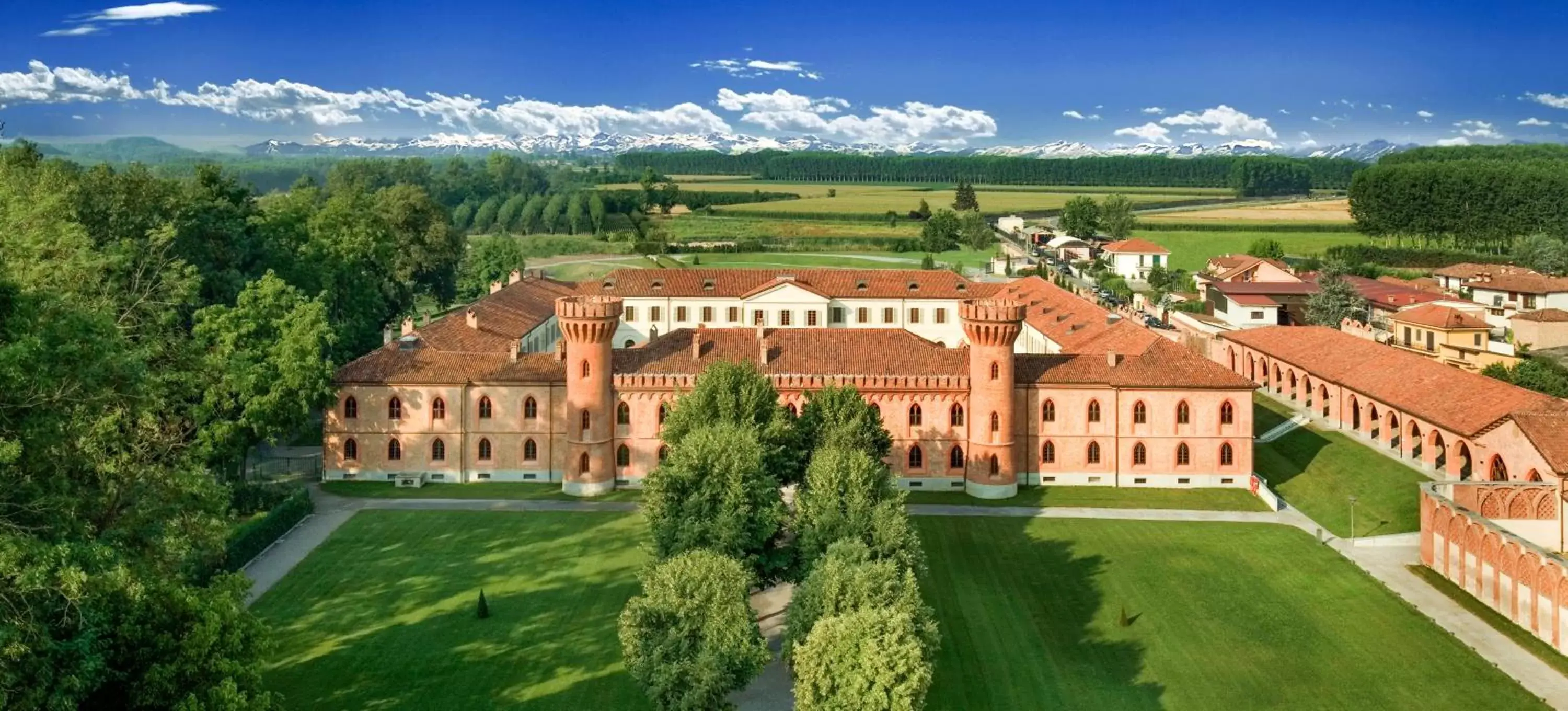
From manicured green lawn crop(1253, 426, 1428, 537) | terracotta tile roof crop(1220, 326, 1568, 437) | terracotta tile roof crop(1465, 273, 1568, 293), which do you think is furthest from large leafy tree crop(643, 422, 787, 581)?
terracotta tile roof crop(1465, 273, 1568, 293)

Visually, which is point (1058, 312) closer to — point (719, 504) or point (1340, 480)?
point (1340, 480)

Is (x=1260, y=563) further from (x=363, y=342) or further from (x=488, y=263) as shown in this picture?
(x=488, y=263)

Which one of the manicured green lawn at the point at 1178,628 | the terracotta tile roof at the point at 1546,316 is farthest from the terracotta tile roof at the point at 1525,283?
the manicured green lawn at the point at 1178,628

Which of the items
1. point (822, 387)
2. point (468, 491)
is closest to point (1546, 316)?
point (822, 387)

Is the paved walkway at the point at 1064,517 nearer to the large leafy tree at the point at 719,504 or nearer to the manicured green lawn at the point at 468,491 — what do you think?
the manicured green lawn at the point at 468,491

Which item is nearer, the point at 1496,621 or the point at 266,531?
the point at 1496,621

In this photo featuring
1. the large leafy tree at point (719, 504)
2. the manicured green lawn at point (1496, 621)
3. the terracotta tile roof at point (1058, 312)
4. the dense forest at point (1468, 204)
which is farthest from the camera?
the dense forest at point (1468, 204)

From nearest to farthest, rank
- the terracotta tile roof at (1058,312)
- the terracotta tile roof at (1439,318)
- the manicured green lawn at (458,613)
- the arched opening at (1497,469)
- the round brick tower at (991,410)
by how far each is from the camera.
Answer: the manicured green lawn at (458,613), the arched opening at (1497,469), the round brick tower at (991,410), the terracotta tile roof at (1058,312), the terracotta tile roof at (1439,318)
